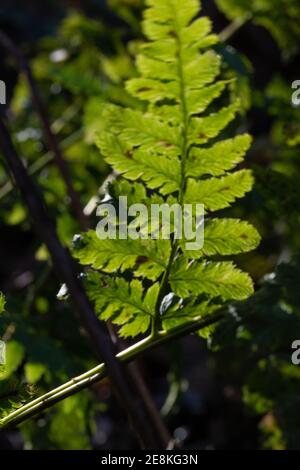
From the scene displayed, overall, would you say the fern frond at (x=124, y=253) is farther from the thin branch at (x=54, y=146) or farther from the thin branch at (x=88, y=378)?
the thin branch at (x=54, y=146)

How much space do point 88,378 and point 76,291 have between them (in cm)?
12

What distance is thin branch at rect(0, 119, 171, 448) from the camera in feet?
3.12

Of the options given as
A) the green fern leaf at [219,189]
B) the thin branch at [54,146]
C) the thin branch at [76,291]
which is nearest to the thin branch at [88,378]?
the thin branch at [76,291]

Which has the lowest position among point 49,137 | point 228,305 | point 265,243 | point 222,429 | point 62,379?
point 222,429

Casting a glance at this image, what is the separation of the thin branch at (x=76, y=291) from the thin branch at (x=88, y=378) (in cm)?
2

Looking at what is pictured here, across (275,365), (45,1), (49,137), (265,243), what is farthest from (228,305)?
(45,1)

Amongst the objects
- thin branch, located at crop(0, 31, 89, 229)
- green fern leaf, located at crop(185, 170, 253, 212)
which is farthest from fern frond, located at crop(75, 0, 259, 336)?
thin branch, located at crop(0, 31, 89, 229)

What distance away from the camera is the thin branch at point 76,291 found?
952 millimetres

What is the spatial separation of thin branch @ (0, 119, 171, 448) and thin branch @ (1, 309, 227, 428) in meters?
0.02

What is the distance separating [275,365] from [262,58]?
2.42m

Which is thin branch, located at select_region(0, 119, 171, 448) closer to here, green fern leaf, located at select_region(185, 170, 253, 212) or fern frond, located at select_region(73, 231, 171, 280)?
fern frond, located at select_region(73, 231, 171, 280)

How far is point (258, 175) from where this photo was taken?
1.22 metres

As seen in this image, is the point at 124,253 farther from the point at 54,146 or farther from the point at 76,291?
the point at 54,146
